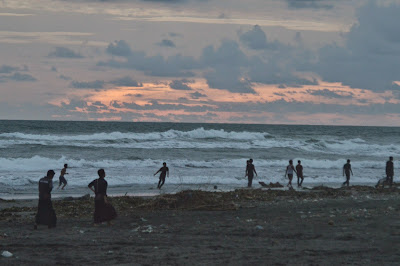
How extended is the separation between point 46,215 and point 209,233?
3.82 metres

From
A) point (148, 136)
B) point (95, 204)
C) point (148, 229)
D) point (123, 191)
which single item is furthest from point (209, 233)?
point (148, 136)

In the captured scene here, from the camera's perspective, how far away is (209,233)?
11.0m

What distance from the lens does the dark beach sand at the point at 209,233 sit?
8617mm

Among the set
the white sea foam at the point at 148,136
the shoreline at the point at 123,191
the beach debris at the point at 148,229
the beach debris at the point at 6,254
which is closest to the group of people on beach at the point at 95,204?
the beach debris at the point at 148,229

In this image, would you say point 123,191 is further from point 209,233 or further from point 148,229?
point 209,233

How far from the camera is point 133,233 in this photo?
437 inches

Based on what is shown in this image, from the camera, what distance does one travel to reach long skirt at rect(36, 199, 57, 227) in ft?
38.8

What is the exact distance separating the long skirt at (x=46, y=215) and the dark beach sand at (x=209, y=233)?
229mm

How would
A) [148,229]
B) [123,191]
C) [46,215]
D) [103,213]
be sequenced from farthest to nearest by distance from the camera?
[123,191]
[103,213]
[46,215]
[148,229]

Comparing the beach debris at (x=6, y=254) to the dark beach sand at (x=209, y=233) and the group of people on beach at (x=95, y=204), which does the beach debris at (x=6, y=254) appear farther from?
the group of people on beach at (x=95, y=204)

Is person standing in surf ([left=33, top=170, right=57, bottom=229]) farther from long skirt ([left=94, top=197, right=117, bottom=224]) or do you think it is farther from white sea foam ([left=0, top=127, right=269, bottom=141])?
white sea foam ([left=0, top=127, right=269, bottom=141])

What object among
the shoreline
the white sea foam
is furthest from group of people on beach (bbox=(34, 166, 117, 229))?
the white sea foam

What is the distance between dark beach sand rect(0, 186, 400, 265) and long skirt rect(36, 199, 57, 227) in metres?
0.23

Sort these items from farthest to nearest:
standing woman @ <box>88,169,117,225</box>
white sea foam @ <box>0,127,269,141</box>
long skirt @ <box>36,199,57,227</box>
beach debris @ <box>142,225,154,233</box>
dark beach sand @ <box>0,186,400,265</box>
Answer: white sea foam @ <box>0,127,269,141</box> → standing woman @ <box>88,169,117,225</box> → long skirt @ <box>36,199,57,227</box> → beach debris @ <box>142,225,154,233</box> → dark beach sand @ <box>0,186,400,265</box>
